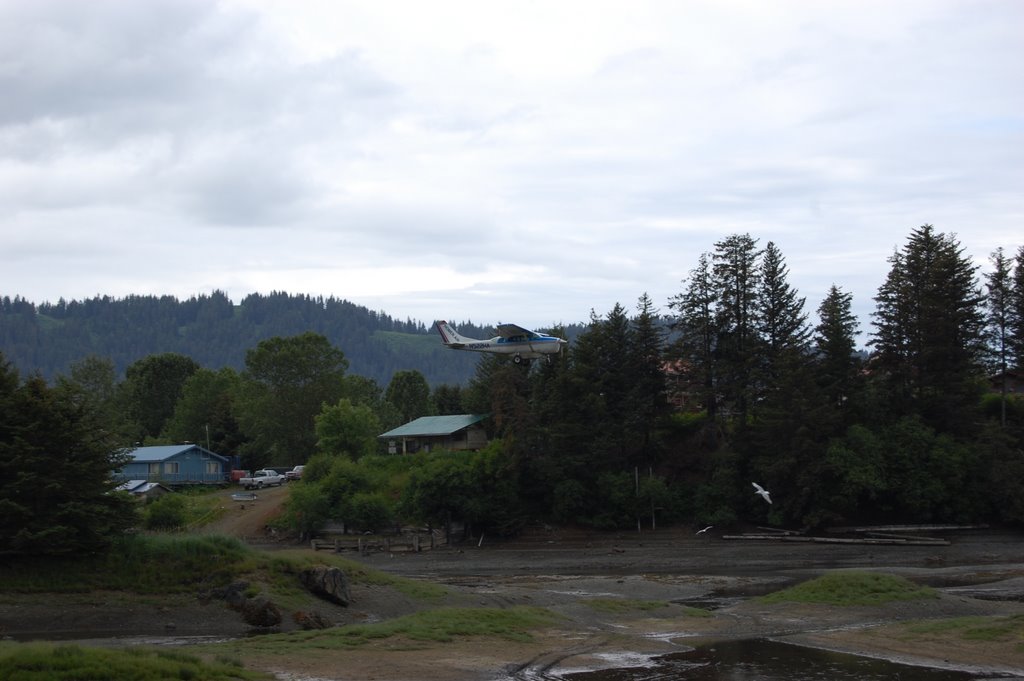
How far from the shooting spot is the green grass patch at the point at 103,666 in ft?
67.9

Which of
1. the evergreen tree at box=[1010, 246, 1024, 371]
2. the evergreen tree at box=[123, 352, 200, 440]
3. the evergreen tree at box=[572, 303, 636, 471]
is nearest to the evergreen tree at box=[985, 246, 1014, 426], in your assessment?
the evergreen tree at box=[1010, 246, 1024, 371]

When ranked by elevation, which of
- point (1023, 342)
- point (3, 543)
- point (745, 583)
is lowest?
point (745, 583)

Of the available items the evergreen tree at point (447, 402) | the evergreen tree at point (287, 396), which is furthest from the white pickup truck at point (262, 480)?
the evergreen tree at point (447, 402)

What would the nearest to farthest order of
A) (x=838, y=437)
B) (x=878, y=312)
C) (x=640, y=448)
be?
(x=838, y=437) → (x=878, y=312) → (x=640, y=448)

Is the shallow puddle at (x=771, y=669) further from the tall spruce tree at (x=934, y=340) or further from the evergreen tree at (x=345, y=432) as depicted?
the evergreen tree at (x=345, y=432)

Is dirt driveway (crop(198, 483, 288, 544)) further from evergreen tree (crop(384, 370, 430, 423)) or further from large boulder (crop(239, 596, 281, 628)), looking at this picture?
evergreen tree (crop(384, 370, 430, 423))

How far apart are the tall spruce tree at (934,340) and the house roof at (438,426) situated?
123 ft

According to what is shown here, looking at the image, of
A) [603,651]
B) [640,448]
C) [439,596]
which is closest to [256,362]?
[640,448]

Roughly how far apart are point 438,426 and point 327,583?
5580cm

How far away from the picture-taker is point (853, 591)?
38562 millimetres

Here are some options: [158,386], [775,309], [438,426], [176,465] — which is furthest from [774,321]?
[158,386]

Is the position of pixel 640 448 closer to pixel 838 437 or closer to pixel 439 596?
pixel 838 437

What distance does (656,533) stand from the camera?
241 feet

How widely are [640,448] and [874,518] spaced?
61.4 feet
